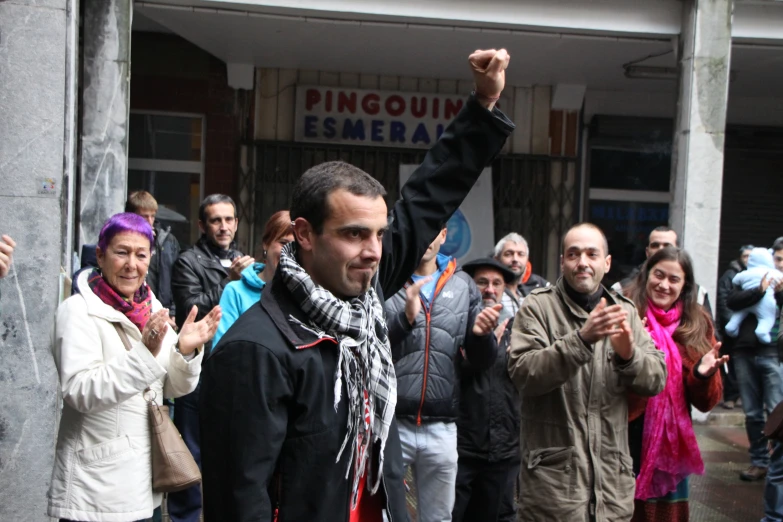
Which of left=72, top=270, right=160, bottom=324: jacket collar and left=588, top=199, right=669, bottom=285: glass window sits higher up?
left=588, top=199, right=669, bottom=285: glass window

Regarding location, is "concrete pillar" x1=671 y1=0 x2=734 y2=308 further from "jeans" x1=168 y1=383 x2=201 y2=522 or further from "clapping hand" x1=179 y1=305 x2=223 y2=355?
"clapping hand" x1=179 y1=305 x2=223 y2=355

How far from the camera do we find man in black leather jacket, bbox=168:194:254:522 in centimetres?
526

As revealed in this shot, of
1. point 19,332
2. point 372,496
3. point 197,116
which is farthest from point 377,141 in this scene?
point 372,496

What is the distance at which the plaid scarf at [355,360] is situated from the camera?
2207 mm

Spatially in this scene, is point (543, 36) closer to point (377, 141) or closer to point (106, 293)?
point (377, 141)

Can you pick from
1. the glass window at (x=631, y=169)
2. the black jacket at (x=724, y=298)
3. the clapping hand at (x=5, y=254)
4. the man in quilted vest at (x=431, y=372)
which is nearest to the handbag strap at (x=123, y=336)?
the clapping hand at (x=5, y=254)

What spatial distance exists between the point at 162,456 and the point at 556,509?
1.69 m

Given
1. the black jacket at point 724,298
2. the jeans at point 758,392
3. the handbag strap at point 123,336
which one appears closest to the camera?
the handbag strap at point 123,336

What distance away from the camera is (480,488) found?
515 centimetres

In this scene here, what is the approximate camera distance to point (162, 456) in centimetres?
365

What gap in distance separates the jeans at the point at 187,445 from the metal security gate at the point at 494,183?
595 centimetres

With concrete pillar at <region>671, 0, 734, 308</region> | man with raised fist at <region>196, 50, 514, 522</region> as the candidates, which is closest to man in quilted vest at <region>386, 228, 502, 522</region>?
man with raised fist at <region>196, 50, 514, 522</region>

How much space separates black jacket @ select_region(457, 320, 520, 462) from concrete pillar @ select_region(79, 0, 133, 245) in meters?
3.85

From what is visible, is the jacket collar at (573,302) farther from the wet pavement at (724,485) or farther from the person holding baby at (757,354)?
the person holding baby at (757,354)
